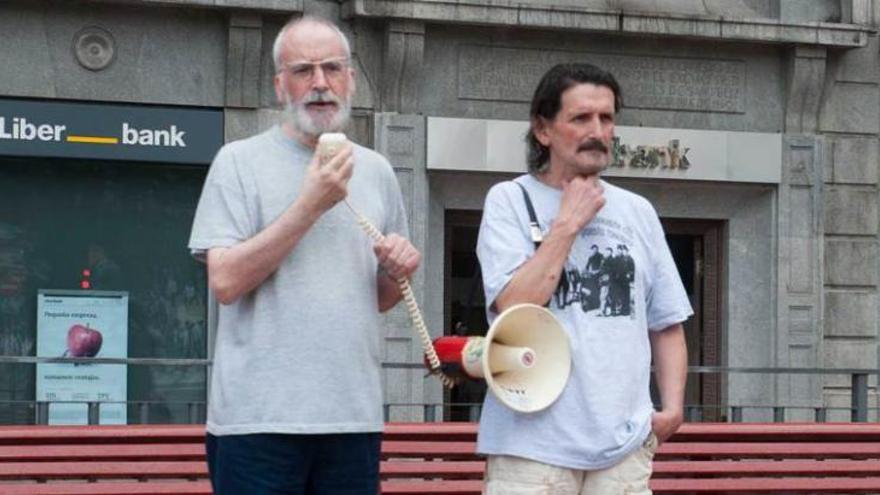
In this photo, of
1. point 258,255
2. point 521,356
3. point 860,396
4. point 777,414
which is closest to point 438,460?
point 860,396

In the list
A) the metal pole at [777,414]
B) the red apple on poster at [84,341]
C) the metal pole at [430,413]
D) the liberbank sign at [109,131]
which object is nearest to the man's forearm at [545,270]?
the metal pole at [430,413]

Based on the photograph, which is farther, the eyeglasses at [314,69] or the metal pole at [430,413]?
the metal pole at [430,413]

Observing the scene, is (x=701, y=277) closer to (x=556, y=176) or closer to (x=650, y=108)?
(x=650, y=108)

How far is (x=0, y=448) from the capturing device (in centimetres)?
780

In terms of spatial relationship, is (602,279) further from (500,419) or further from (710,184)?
(710,184)

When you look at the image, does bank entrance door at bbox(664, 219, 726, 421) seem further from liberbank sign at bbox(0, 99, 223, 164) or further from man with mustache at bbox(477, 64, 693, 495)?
man with mustache at bbox(477, 64, 693, 495)

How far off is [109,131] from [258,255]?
1162 cm

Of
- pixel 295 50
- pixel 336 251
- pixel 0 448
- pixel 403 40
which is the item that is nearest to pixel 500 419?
pixel 336 251

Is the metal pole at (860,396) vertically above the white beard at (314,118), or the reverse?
the white beard at (314,118)

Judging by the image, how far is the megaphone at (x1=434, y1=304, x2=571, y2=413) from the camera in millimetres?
4402

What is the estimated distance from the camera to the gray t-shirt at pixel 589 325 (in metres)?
4.48

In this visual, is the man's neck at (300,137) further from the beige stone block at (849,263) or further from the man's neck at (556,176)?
the beige stone block at (849,263)

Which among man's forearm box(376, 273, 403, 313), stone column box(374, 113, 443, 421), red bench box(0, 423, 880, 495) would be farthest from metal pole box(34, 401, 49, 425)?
man's forearm box(376, 273, 403, 313)

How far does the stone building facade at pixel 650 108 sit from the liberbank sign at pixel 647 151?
0.06 feet
